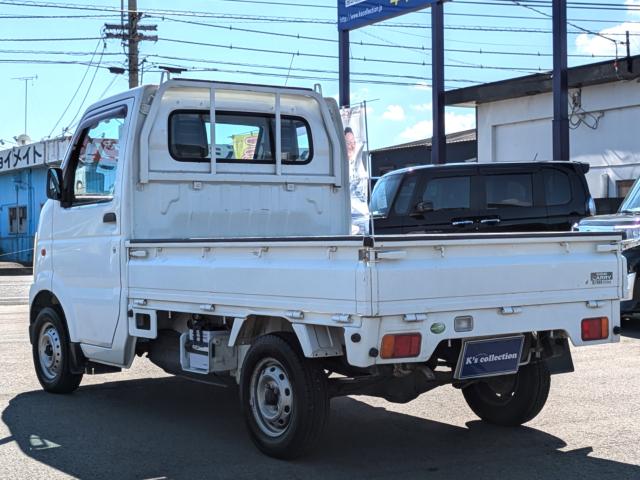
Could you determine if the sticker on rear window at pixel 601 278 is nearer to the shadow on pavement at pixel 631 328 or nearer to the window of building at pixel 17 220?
the shadow on pavement at pixel 631 328

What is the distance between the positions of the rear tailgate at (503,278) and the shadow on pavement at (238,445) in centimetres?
88

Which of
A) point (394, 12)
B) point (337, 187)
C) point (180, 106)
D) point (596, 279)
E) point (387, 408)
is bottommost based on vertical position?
point (387, 408)

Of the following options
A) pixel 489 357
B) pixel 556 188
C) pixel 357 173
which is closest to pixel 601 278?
pixel 489 357

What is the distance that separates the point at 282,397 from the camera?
212 inches

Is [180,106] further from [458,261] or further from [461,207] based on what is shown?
[461,207]

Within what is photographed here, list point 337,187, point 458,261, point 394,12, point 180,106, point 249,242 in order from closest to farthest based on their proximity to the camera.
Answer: point 458,261 < point 249,242 < point 180,106 < point 337,187 < point 394,12

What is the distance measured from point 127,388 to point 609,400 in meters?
4.42

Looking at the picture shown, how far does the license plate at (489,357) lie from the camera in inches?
206

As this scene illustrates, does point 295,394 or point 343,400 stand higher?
point 295,394

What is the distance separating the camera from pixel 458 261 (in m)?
5.03

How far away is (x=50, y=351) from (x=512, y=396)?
14.0 feet

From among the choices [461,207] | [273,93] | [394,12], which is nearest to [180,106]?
[273,93]

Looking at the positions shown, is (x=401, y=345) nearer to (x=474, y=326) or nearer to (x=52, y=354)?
(x=474, y=326)

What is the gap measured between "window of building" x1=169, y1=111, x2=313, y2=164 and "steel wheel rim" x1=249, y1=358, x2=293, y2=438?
7.47 ft
